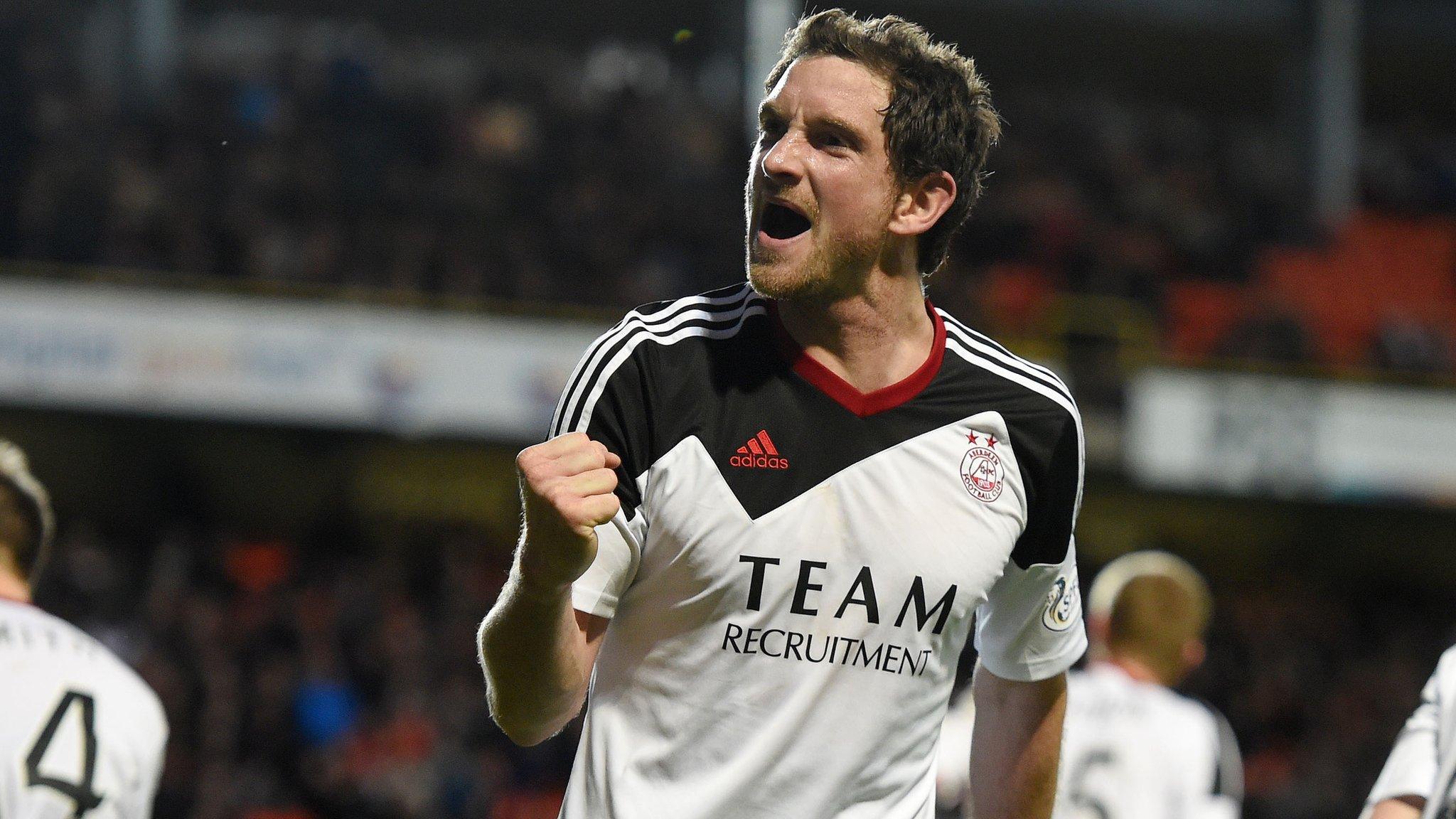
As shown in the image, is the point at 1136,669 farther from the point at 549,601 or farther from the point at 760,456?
the point at 549,601

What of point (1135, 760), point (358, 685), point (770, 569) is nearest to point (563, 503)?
point (770, 569)

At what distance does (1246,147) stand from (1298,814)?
10641 millimetres

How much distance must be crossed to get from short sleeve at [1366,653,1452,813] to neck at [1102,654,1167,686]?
2175 mm

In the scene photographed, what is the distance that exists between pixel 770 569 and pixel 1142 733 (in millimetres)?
3140

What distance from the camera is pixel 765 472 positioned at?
2615 millimetres

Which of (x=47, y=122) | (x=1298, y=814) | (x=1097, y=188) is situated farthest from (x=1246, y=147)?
(x=47, y=122)

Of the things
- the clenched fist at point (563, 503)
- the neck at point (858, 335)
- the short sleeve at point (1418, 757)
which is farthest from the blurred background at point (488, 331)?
the clenched fist at point (563, 503)

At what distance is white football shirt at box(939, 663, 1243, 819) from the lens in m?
5.29

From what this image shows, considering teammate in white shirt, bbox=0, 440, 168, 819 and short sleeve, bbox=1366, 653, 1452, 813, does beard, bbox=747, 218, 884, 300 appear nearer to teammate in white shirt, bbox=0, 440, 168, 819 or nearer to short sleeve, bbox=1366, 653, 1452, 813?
short sleeve, bbox=1366, 653, 1452, 813

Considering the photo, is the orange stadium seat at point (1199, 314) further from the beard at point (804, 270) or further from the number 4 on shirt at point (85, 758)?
the beard at point (804, 270)

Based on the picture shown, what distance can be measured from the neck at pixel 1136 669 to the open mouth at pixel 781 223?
321 cm

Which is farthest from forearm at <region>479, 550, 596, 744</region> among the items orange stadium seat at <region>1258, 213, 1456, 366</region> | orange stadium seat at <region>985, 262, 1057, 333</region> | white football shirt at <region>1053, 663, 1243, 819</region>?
orange stadium seat at <region>1258, 213, 1456, 366</region>

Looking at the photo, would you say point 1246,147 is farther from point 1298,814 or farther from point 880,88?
point 880,88

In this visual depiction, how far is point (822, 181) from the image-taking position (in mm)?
2666
